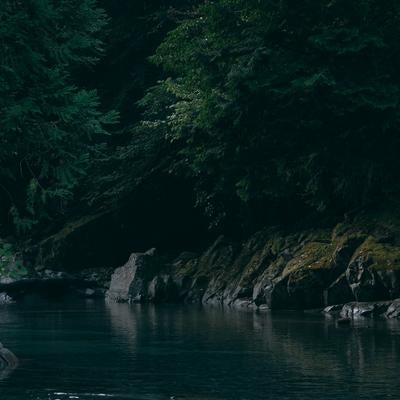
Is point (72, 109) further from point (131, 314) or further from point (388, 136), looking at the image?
point (388, 136)

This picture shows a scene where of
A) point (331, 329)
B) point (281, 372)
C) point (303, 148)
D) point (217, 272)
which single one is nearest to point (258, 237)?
point (217, 272)

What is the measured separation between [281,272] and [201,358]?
17.1m

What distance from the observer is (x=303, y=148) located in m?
46.0

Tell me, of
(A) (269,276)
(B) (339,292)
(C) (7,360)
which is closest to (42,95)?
(C) (7,360)

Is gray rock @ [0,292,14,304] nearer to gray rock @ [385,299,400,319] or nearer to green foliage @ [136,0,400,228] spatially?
green foliage @ [136,0,400,228]

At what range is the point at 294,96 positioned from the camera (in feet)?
145

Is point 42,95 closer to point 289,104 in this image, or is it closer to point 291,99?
point 291,99

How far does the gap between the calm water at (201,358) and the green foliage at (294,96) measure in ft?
24.7

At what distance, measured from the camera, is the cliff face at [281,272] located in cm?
4056

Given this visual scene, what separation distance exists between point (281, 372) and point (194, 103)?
22774 millimetres

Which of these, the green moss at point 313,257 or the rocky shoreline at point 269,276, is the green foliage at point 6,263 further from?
the green moss at point 313,257

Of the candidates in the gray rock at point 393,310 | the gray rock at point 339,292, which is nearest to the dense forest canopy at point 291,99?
the gray rock at point 339,292

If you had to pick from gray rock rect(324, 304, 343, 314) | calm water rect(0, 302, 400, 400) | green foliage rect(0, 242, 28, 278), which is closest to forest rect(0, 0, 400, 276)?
calm water rect(0, 302, 400, 400)

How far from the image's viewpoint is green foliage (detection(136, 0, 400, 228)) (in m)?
43.0
